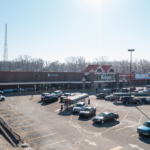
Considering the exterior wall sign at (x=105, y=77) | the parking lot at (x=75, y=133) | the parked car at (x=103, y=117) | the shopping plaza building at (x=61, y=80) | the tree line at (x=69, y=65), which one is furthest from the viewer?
the tree line at (x=69, y=65)

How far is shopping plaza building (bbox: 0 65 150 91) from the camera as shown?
47250 mm

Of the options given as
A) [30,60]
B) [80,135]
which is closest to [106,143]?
[80,135]

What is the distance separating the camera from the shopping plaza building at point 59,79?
47.3 meters

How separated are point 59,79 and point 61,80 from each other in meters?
0.88

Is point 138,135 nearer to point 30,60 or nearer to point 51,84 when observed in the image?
point 51,84

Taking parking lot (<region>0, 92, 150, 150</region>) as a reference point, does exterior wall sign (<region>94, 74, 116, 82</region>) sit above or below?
above

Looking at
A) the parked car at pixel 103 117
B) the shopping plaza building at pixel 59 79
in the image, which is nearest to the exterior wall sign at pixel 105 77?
the shopping plaza building at pixel 59 79

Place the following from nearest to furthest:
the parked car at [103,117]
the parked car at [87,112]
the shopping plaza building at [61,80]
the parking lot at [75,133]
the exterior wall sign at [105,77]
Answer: the parking lot at [75,133], the parked car at [103,117], the parked car at [87,112], the shopping plaza building at [61,80], the exterior wall sign at [105,77]

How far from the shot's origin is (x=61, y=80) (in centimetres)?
5647

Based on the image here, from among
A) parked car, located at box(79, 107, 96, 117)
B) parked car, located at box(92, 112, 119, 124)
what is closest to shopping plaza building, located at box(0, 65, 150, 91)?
parked car, located at box(79, 107, 96, 117)

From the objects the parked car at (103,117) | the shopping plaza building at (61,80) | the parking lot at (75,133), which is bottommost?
the parking lot at (75,133)

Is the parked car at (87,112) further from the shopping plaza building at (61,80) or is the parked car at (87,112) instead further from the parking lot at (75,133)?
the shopping plaza building at (61,80)

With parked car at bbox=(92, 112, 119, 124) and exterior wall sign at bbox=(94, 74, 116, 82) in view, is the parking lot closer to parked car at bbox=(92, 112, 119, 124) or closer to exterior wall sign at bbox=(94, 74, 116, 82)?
parked car at bbox=(92, 112, 119, 124)

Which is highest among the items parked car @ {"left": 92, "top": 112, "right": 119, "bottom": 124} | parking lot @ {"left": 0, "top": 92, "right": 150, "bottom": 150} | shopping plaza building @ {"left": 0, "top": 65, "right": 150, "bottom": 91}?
shopping plaza building @ {"left": 0, "top": 65, "right": 150, "bottom": 91}
